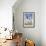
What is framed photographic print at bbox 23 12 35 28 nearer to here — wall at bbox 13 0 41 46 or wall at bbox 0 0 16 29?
wall at bbox 13 0 41 46

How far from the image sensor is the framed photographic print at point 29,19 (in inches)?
234

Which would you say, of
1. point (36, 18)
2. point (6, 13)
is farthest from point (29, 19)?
point (6, 13)

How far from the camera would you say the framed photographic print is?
234 inches

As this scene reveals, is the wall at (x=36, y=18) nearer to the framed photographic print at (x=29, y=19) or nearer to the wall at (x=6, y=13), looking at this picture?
the framed photographic print at (x=29, y=19)

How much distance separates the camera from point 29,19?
595 centimetres

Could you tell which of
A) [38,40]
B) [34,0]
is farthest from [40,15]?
[38,40]

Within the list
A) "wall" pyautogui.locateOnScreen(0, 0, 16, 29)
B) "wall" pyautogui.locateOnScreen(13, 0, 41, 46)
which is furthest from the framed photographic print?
"wall" pyautogui.locateOnScreen(0, 0, 16, 29)

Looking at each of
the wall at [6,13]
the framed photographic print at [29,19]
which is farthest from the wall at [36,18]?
the wall at [6,13]

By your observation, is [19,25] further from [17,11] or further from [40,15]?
[40,15]

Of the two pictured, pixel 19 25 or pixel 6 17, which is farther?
pixel 19 25

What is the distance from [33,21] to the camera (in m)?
5.96

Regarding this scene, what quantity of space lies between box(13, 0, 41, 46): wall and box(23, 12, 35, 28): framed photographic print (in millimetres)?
154

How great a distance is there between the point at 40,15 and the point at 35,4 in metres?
0.61

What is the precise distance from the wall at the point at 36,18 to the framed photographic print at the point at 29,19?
0.51ft
